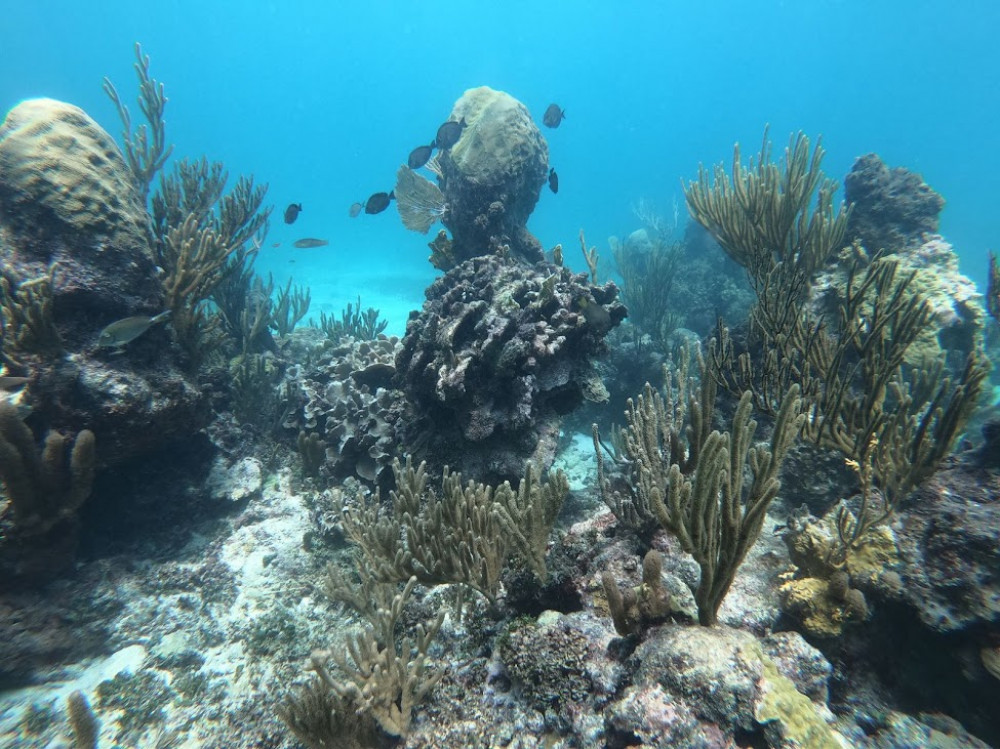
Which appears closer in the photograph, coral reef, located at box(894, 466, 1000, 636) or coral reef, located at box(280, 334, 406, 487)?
coral reef, located at box(894, 466, 1000, 636)

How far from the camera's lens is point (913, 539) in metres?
2.73

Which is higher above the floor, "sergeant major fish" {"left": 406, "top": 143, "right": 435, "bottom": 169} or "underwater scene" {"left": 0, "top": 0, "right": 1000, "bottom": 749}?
"sergeant major fish" {"left": 406, "top": 143, "right": 435, "bottom": 169}

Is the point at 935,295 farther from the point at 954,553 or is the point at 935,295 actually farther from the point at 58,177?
the point at 58,177

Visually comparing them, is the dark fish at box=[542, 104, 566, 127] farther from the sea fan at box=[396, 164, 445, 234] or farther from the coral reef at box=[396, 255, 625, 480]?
the coral reef at box=[396, 255, 625, 480]

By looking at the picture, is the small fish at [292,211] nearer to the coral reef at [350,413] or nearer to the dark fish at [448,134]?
the dark fish at [448,134]

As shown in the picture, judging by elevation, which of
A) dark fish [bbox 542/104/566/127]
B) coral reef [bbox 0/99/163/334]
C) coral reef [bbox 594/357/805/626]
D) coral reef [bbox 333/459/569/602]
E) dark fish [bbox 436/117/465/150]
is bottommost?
coral reef [bbox 333/459/569/602]

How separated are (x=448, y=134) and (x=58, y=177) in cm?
545

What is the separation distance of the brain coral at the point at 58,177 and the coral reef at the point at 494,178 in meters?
4.83

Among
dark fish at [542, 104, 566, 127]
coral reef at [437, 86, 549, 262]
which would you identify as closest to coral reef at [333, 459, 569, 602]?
coral reef at [437, 86, 549, 262]

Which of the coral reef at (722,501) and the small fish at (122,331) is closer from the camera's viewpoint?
the coral reef at (722,501)

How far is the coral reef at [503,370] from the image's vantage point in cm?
455

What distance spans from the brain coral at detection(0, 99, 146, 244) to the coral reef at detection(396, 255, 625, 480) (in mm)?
3354

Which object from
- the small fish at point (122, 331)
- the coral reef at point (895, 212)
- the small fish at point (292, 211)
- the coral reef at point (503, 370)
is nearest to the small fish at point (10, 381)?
the small fish at point (122, 331)

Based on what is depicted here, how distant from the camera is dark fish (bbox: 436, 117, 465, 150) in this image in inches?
308
